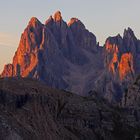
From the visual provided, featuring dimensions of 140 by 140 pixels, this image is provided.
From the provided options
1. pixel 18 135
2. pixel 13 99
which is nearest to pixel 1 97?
pixel 13 99

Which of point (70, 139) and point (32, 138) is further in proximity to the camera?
point (70, 139)

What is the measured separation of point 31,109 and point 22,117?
364 inches

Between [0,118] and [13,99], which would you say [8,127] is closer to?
[0,118]

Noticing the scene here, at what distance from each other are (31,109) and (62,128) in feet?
47.3

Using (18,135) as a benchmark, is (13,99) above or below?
above

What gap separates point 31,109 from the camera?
19975 centimetres

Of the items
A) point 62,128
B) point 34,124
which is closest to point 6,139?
point 34,124

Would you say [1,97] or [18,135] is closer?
[18,135]

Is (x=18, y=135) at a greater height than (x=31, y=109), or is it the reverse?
(x=31, y=109)

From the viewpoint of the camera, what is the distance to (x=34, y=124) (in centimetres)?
19012

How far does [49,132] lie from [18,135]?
21.4 metres

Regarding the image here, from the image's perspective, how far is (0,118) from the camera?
581 feet

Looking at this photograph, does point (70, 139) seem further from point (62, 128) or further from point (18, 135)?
point (18, 135)

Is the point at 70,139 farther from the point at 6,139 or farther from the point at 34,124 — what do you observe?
the point at 6,139
